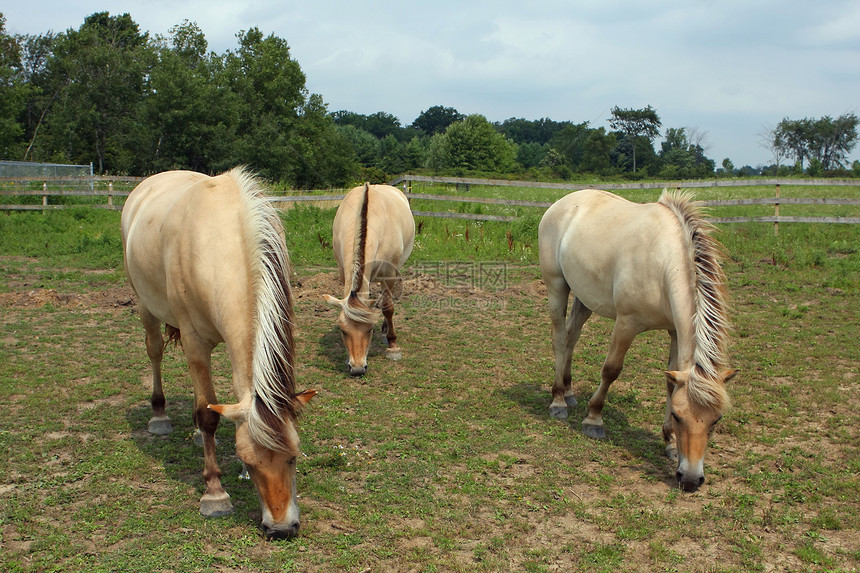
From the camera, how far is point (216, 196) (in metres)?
4.01

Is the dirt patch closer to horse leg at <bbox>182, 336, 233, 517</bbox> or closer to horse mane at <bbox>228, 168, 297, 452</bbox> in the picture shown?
horse leg at <bbox>182, 336, 233, 517</bbox>

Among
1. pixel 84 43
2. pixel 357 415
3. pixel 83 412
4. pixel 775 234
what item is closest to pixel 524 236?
pixel 775 234

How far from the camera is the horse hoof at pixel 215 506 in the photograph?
3.72m

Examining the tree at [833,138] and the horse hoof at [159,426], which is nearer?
the horse hoof at [159,426]

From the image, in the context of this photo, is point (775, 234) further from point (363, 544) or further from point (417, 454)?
point (363, 544)

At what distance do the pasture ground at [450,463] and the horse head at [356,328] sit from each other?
0.20 metres

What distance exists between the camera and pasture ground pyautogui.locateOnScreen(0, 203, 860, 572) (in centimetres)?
338

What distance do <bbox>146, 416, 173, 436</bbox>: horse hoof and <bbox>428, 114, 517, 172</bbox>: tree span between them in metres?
55.9

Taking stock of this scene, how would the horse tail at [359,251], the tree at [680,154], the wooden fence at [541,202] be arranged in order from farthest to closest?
the tree at [680,154] < the wooden fence at [541,202] < the horse tail at [359,251]

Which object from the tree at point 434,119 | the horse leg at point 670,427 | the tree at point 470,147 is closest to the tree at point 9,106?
the tree at point 470,147

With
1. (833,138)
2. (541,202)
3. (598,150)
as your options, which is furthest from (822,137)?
(541,202)

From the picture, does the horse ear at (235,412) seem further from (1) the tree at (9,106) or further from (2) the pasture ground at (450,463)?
(1) the tree at (9,106)

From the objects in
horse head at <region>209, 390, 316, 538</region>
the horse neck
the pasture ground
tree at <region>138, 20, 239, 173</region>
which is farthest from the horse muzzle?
tree at <region>138, 20, 239, 173</region>

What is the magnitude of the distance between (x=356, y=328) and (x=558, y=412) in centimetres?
236
